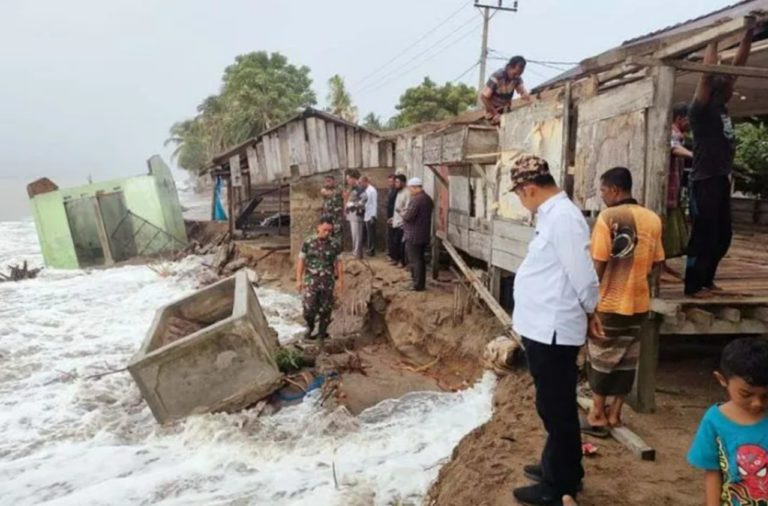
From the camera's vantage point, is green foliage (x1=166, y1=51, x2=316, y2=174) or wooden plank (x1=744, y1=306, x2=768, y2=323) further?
green foliage (x1=166, y1=51, x2=316, y2=174)

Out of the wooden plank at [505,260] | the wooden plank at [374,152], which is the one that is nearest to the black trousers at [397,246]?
the wooden plank at [505,260]

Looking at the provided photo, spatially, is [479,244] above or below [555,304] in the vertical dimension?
below

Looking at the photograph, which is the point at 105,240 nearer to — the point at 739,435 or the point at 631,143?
the point at 631,143

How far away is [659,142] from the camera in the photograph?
12.7ft

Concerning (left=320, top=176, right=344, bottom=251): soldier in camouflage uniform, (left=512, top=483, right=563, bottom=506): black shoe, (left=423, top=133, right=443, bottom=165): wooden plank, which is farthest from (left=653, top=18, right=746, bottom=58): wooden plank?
(left=320, top=176, right=344, bottom=251): soldier in camouflage uniform

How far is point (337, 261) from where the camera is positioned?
336 inches

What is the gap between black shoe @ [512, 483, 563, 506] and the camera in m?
3.00

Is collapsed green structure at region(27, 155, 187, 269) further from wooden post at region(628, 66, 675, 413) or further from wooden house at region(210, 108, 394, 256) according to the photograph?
wooden post at region(628, 66, 675, 413)

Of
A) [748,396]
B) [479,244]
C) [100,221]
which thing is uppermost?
[748,396]

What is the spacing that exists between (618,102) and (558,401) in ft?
8.79

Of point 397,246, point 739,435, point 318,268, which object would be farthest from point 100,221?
point 739,435

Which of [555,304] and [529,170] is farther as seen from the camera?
[529,170]

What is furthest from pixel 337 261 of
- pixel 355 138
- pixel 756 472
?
pixel 355 138

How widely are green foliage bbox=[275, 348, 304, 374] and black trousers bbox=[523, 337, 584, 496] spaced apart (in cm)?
470
